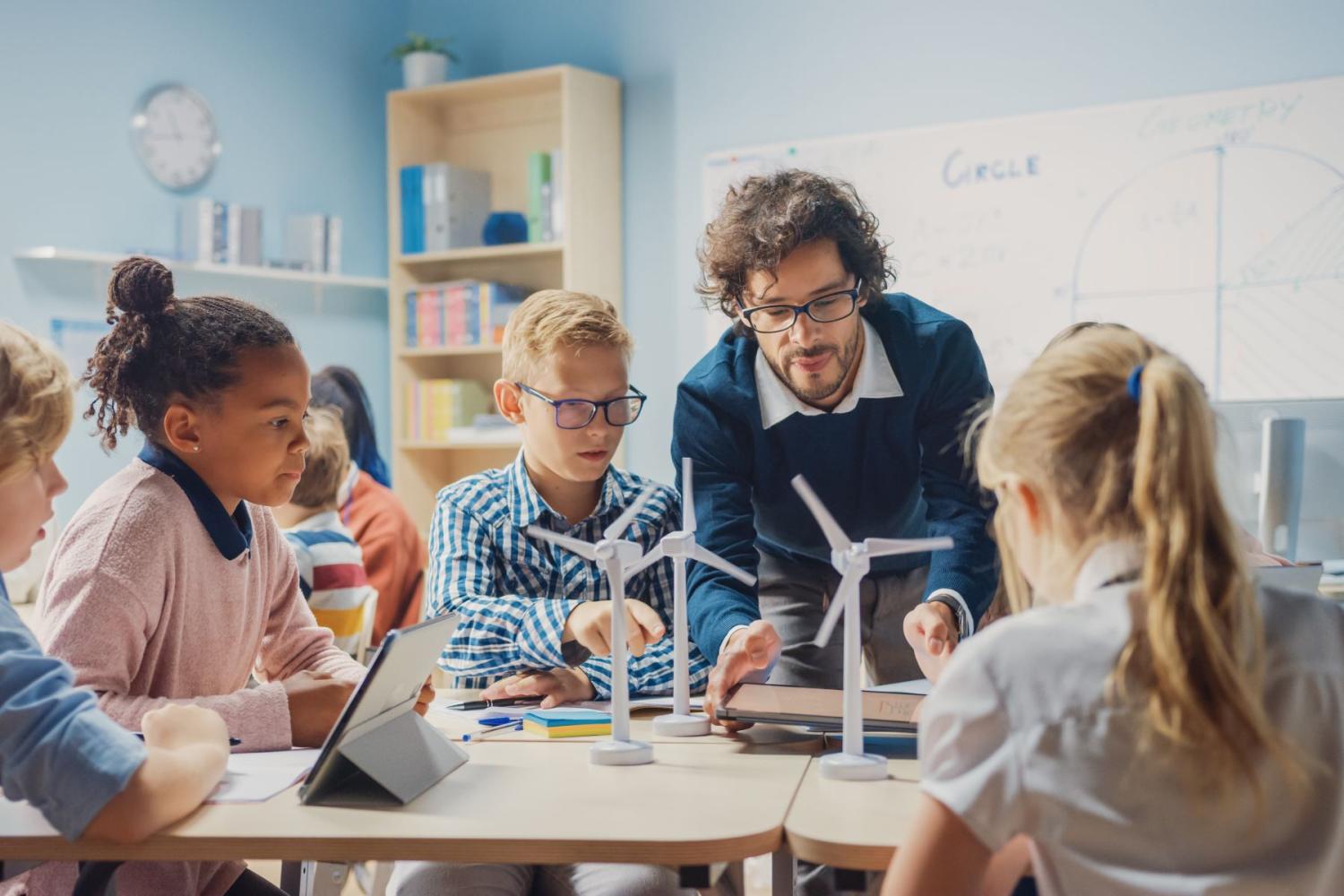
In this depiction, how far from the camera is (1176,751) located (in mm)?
897

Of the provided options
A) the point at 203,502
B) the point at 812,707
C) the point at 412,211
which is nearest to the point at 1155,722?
the point at 812,707

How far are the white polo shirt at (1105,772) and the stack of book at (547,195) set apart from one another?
12.9 feet

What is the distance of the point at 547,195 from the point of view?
15.6ft

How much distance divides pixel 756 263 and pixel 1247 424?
1309 mm

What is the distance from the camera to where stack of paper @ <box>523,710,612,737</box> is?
153 centimetres

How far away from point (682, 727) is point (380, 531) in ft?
5.76

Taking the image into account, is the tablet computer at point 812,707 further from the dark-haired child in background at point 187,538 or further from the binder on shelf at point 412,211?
the binder on shelf at point 412,211

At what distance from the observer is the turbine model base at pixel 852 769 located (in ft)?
4.21

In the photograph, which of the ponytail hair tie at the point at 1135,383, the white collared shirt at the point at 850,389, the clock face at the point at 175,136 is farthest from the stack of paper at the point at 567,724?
the clock face at the point at 175,136

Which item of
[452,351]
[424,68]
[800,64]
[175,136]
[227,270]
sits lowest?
[452,351]

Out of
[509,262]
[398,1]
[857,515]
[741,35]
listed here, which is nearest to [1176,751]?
[857,515]

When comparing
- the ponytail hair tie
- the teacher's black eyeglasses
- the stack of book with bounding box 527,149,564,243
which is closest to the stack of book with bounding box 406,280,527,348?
the stack of book with bounding box 527,149,564,243

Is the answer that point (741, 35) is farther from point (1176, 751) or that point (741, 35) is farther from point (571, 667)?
point (1176, 751)

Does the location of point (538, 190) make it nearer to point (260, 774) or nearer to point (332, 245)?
point (332, 245)
